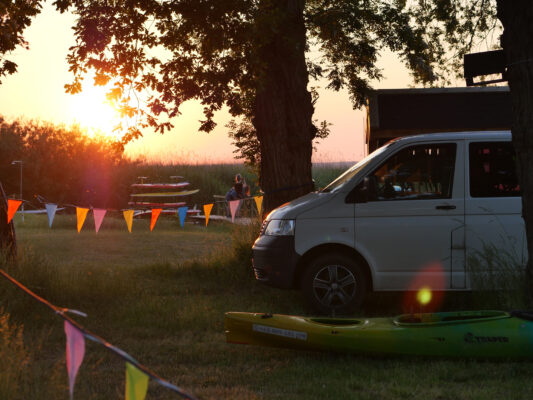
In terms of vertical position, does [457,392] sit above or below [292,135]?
below

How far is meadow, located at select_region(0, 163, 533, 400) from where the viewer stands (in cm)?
600

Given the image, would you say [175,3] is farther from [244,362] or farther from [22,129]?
[22,129]

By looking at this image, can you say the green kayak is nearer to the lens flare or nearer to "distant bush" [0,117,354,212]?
the lens flare

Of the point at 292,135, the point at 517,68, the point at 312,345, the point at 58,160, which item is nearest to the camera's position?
the point at 312,345

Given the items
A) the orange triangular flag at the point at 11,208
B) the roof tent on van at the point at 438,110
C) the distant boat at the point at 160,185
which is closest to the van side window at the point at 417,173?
the orange triangular flag at the point at 11,208

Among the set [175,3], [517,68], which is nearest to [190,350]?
[517,68]

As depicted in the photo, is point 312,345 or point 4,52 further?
point 4,52

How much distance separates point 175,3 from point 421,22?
7648 millimetres

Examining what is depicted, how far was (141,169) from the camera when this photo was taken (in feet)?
131

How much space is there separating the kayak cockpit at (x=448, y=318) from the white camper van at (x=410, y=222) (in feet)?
5.05

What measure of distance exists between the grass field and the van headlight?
1.09 meters

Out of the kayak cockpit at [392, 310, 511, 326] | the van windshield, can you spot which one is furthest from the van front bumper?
the kayak cockpit at [392, 310, 511, 326]

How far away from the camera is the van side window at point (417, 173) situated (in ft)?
29.7


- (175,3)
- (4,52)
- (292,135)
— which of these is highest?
(175,3)
